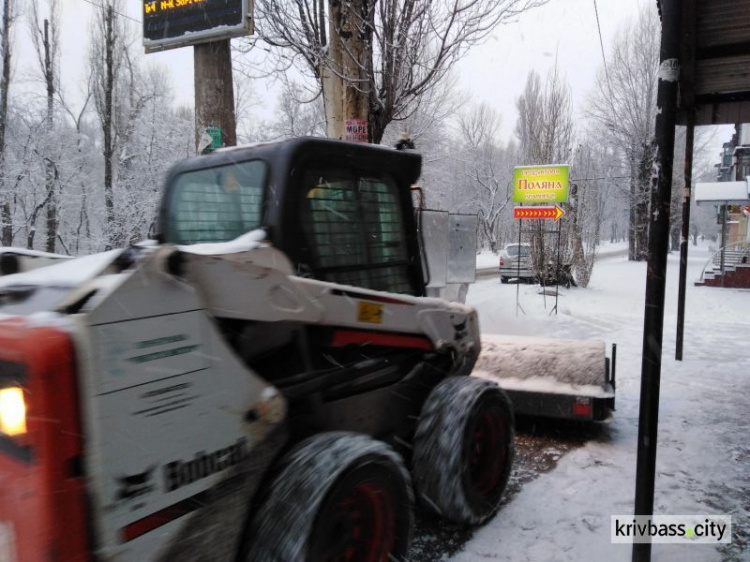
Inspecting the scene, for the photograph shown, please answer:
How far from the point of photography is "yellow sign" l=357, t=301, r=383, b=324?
2961 millimetres

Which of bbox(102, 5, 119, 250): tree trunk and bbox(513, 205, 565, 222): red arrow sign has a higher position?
bbox(102, 5, 119, 250): tree trunk

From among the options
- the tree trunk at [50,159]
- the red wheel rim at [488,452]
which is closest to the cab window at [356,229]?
the red wheel rim at [488,452]

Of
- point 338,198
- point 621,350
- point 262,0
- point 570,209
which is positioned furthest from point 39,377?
point 570,209

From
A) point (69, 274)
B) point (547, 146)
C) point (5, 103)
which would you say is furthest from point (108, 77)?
point (69, 274)

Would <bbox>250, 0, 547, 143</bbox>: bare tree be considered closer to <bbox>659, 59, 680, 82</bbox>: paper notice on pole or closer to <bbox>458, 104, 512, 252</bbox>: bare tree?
<bbox>659, 59, 680, 82</bbox>: paper notice on pole

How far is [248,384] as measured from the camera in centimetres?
230

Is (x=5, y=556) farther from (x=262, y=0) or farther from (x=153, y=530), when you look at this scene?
Result: (x=262, y=0)

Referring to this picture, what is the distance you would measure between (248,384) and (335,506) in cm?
67

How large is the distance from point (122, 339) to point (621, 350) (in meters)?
9.37

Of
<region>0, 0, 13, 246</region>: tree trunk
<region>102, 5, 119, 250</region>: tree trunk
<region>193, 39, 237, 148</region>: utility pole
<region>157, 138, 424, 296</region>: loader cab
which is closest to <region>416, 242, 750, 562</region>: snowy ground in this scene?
<region>157, 138, 424, 296</region>: loader cab

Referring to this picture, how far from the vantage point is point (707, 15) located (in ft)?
16.0

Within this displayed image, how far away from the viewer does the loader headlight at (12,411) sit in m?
1.68

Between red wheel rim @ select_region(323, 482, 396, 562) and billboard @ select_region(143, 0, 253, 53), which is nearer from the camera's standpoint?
red wheel rim @ select_region(323, 482, 396, 562)

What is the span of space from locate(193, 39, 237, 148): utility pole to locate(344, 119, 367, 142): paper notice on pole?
144 cm
